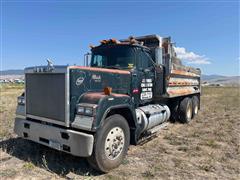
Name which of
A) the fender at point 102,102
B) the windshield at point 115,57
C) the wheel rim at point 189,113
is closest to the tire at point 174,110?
the wheel rim at point 189,113

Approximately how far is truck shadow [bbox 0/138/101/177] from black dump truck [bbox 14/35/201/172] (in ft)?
1.69

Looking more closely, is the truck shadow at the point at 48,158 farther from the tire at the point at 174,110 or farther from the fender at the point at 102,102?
the tire at the point at 174,110

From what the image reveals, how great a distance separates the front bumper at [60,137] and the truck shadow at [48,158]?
0.55 m

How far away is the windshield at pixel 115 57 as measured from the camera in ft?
20.1

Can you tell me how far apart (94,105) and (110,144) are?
0.94m

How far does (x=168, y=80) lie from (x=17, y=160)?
498 centimetres

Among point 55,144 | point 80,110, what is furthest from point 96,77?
point 55,144

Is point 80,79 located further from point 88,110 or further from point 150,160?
point 150,160

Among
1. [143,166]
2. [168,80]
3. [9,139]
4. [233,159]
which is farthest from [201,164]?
[9,139]

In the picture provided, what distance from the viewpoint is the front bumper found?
4.05 meters

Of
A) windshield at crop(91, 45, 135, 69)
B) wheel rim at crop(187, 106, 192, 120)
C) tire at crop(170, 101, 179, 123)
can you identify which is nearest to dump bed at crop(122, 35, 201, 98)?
tire at crop(170, 101, 179, 123)

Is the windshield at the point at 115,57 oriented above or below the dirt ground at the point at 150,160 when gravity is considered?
above

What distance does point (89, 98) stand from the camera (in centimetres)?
441

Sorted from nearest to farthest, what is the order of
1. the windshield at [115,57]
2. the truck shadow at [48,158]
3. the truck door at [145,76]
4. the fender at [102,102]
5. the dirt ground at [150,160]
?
the fender at [102,102] → the dirt ground at [150,160] → the truck shadow at [48,158] → the windshield at [115,57] → the truck door at [145,76]
